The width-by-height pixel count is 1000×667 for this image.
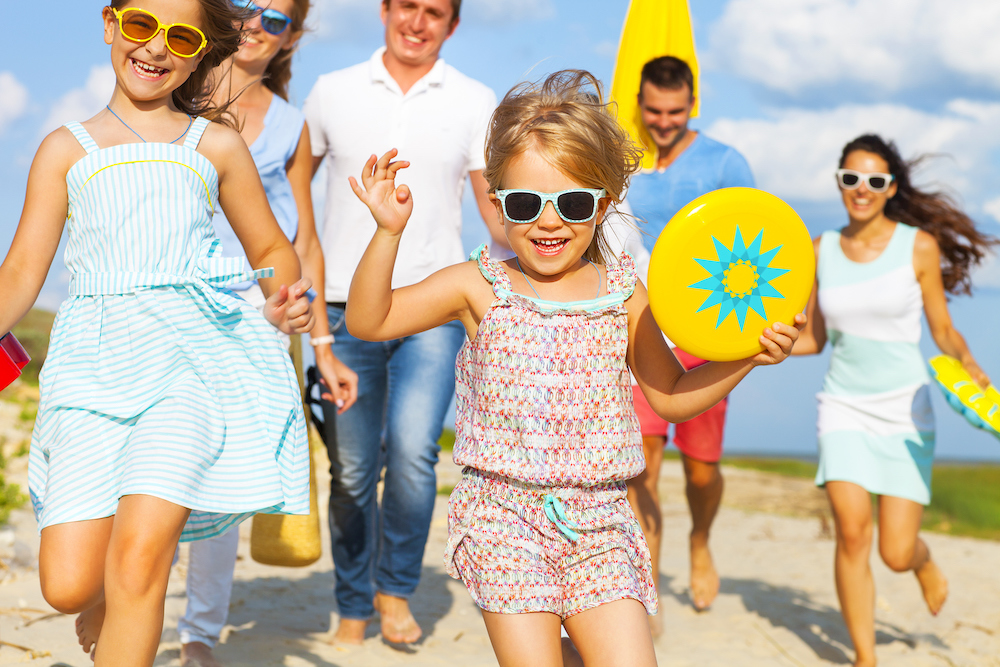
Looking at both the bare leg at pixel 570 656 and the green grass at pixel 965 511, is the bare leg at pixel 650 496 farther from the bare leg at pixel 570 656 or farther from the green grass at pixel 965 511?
the green grass at pixel 965 511

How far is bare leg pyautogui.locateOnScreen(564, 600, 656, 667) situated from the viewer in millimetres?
2379

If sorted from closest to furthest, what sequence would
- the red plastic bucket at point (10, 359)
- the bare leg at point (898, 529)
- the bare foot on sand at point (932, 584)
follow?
the red plastic bucket at point (10, 359)
the bare leg at point (898, 529)
the bare foot on sand at point (932, 584)

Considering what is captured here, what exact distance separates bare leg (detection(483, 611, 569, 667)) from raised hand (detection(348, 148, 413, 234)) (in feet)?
3.38

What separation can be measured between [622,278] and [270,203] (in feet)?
4.97

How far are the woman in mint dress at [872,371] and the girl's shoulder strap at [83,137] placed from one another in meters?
3.43

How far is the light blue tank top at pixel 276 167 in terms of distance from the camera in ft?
11.6

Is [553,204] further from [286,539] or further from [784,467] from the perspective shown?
[784,467]

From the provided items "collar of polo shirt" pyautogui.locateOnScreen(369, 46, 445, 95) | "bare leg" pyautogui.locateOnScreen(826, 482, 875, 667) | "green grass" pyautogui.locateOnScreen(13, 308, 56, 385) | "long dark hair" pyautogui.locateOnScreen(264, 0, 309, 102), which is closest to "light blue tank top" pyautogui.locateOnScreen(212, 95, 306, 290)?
"long dark hair" pyautogui.locateOnScreen(264, 0, 309, 102)

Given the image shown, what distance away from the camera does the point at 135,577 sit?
2285 millimetres

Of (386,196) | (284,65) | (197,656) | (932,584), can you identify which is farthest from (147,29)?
(932,584)

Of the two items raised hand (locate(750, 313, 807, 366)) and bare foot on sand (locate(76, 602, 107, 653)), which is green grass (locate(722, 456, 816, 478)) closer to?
raised hand (locate(750, 313, 807, 366))

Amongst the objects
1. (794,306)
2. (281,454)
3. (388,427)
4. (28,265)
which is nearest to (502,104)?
(794,306)

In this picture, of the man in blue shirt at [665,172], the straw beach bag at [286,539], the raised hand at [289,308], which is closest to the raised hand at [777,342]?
the raised hand at [289,308]

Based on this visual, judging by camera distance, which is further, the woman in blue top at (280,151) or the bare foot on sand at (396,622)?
the bare foot on sand at (396,622)
